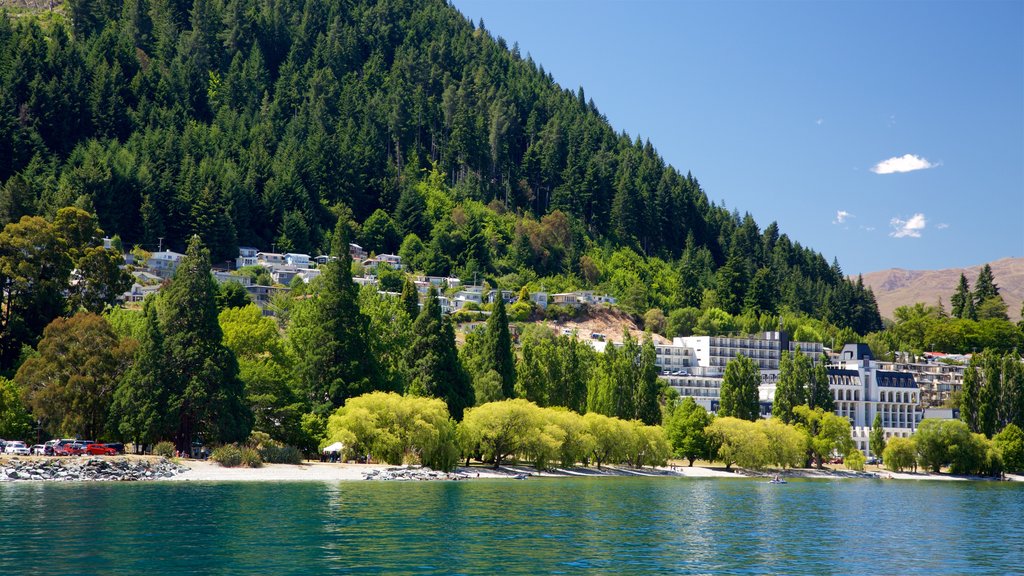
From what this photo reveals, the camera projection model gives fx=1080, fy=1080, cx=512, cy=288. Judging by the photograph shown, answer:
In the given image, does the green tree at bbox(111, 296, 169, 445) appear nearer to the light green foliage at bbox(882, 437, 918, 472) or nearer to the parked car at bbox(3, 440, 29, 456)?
the parked car at bbox(3, 440, 29, 456)

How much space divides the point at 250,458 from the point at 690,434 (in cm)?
5886

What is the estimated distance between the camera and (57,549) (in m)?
40.2

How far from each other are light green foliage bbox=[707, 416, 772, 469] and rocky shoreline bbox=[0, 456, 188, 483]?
67.6 metres

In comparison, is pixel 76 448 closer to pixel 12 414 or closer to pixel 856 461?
pixel 12 414

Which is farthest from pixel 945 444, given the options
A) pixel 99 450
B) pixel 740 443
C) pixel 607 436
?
pixel 99 450

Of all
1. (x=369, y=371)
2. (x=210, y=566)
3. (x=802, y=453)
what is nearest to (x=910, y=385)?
(x=802, y=453)

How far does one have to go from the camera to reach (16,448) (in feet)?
264

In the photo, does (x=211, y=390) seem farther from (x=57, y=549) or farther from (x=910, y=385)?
A: (x=910, y=385)

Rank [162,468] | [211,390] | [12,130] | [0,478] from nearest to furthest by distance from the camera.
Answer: [0,478] → [162,468] → [211,390] → [12,130]

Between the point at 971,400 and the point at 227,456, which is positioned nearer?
the point at 227,456

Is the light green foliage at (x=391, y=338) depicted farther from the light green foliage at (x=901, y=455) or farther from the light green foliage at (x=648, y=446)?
the light green foliage at (x=901, y=455)

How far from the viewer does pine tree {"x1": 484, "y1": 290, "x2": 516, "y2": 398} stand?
112 meters

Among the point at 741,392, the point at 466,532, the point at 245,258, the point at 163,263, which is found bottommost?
the point at 466,532

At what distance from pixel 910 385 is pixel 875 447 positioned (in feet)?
163
